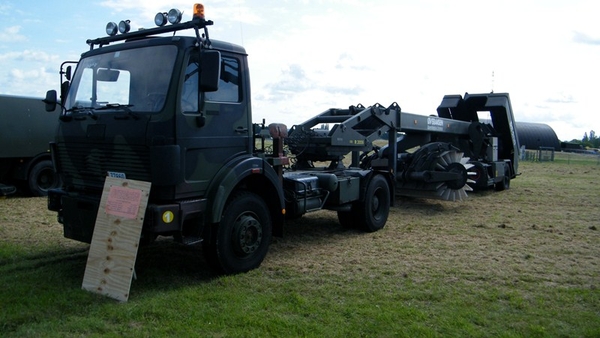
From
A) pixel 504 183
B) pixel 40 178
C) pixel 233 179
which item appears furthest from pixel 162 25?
pixel 504 183

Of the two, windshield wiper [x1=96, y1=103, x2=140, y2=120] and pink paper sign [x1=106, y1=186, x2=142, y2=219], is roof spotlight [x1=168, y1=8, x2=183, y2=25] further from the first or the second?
pink paper sign [x1=106, y1=186, x2=142, y2=219]

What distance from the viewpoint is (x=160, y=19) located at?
6121mm

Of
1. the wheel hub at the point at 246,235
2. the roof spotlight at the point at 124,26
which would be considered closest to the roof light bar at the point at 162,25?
the roof spotlight at the point at 124,26

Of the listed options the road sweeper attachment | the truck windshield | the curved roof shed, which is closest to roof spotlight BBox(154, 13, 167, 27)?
the truck windshield

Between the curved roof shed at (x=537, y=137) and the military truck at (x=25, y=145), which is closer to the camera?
the military truck at (x=25, y=145)

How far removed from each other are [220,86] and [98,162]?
1.58 m

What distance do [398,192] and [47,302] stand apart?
8768mm

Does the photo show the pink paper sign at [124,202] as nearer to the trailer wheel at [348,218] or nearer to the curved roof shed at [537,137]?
the trailer wheel at [348,218]

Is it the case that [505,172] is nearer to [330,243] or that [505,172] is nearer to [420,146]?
[420,146]

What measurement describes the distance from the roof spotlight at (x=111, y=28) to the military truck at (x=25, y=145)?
24.1 feet

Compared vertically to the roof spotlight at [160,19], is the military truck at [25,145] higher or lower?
lower

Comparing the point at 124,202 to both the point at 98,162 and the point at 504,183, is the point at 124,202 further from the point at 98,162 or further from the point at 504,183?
the point at 504,183

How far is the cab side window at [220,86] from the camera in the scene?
5.68m

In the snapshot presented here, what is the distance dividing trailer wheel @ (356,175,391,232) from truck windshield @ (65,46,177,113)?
4482mm
